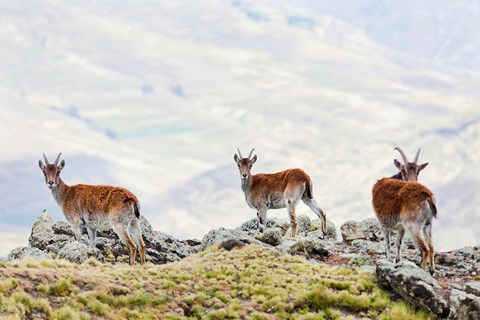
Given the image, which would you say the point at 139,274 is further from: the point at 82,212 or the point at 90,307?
the point at 82,212

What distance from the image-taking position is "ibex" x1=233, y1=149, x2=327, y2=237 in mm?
38562

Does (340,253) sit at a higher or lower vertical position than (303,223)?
lower

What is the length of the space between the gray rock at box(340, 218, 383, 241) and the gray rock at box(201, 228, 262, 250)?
8.36m

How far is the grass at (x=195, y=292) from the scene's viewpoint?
74.4 feet

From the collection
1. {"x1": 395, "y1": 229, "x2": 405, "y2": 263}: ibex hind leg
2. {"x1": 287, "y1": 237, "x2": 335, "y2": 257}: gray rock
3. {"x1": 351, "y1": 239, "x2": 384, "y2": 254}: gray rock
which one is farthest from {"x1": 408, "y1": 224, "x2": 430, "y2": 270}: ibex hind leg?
{"x1": 351, "y1": 239, "x2": 384, "y2": 254}: gray rock

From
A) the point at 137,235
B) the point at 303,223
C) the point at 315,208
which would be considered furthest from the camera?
the point at 303,223

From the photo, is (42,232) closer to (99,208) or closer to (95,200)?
(95,200)

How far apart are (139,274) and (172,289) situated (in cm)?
174

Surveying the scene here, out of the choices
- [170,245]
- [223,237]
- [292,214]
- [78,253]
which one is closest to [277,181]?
[292,214]

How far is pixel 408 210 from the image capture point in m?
26.5

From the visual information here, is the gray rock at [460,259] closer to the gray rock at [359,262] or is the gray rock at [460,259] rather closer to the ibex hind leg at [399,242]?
the gray rock at [359,262]

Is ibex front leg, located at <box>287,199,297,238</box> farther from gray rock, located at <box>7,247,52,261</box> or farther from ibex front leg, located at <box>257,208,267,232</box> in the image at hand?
gray rock, located at <box>7,247,52,261</box>

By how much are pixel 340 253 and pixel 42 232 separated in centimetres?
1657

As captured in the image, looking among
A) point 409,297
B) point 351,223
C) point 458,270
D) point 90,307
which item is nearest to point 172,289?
point 90,307
